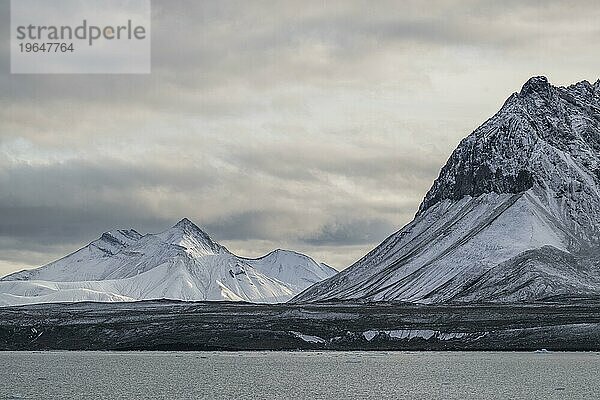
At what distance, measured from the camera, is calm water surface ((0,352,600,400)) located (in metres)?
118

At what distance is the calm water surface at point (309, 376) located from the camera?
117875 mm

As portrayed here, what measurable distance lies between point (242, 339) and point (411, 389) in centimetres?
8011

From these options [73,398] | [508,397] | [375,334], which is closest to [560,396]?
[508,397]

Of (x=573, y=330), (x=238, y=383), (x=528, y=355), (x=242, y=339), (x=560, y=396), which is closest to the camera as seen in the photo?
(x=560, y=396)

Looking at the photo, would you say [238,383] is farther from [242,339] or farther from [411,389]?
[242,339]

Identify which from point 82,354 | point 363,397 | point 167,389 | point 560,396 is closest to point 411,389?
point 363,397

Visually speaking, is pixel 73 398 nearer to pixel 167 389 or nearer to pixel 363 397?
pixel 167 389

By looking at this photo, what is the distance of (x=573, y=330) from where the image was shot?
185 meters

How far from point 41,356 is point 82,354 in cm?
777

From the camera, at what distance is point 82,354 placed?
652 feet

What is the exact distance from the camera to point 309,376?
139500 mm

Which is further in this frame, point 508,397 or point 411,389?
point 411,389

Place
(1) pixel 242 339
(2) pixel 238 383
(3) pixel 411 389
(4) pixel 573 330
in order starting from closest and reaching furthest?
(3) pixel 411 389 → (2) pixel 238 383 → (4) pixel 573 330 → (1) pixel 242 339

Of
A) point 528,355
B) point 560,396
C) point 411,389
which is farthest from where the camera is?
point 528,355
